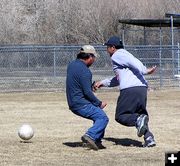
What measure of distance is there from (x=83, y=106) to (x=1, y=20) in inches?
1858

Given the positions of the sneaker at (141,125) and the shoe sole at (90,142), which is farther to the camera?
the sneaker at (141,125)

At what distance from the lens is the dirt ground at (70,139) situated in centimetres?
928

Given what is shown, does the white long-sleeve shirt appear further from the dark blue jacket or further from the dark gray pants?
the dark blue jacket

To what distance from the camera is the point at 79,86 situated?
1014 cm

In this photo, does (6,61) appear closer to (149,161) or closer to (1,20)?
(149,161)

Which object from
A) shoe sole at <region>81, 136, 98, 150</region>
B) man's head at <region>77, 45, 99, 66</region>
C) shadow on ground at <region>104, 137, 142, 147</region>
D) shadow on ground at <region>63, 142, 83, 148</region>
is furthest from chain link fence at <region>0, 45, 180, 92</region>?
shoe sole at <region>81, 136, 98, 150</region>

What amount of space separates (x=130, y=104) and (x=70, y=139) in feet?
5.61

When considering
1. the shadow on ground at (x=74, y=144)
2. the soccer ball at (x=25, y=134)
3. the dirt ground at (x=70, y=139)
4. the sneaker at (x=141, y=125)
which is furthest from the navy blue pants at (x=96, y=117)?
the soccer ball at (x=25, y=134)

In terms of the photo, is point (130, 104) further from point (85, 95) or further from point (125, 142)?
point (125, 142)

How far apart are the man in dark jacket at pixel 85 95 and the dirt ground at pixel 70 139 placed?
26cm

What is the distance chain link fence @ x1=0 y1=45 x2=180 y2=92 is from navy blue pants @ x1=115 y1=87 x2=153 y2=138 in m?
16.6

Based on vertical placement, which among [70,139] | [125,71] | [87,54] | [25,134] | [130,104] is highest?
[87,54]

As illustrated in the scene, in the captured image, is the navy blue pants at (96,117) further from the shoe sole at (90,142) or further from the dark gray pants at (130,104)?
the dark gray pants at (130,104)

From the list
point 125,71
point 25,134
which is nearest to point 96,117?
point 125,71
